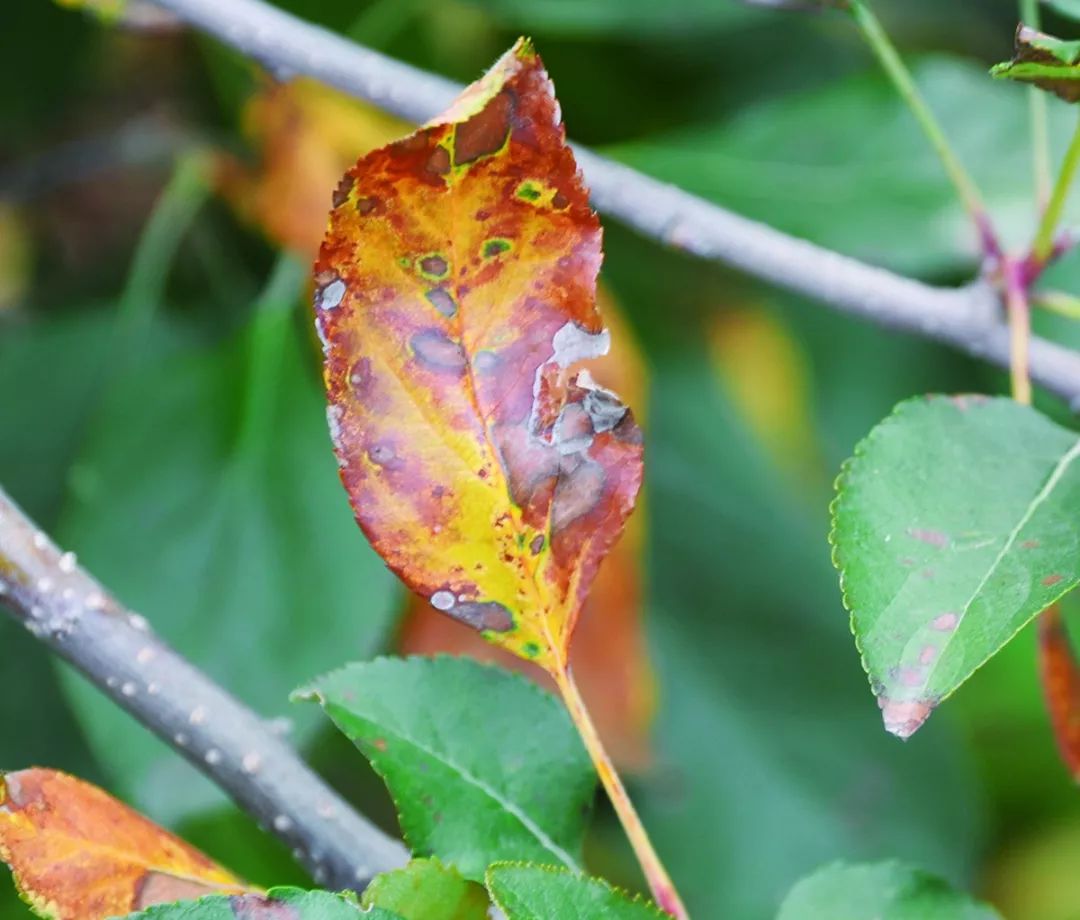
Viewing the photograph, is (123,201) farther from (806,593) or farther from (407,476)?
(407,476)

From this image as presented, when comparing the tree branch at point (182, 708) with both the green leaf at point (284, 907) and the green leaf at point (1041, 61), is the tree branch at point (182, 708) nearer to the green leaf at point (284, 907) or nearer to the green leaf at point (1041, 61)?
the green leaf at point (284, 907)

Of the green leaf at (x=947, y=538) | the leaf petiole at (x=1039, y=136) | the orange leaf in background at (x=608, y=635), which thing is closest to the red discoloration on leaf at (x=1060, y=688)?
the green leaf at (x=947, y=538)

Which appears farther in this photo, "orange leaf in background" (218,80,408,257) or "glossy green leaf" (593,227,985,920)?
"glossy green leaf" (593,227,985,920)

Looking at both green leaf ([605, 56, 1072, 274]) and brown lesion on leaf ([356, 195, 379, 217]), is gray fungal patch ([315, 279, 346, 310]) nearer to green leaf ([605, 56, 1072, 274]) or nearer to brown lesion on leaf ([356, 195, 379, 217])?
brown lesion on leaf ([356, 195, 379, 217])

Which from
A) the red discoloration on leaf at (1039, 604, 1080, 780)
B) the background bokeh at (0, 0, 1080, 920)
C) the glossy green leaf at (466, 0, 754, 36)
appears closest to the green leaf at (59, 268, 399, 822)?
the background bokeh at (0, 0, 1080, 920)

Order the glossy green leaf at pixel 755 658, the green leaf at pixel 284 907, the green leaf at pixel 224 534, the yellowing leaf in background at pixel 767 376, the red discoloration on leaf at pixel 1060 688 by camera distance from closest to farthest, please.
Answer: the green leaf at pixel 284 907 < the red discoloration on leaf at pixel 1060 688 < the green leaf at pixel 224 534 < the glossy green leaf at pixel 755 658 < the yellowing leaf in background at pixel 767 376

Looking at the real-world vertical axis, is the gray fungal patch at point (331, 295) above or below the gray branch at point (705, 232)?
below

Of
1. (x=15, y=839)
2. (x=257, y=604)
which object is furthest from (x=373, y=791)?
(x=15, y=839)
